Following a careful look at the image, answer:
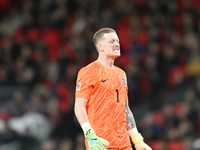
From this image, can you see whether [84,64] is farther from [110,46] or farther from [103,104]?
[103,104]

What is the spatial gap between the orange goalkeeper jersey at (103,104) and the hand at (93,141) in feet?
0.86

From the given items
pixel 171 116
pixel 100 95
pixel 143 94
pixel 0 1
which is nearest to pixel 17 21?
pixel 0 1

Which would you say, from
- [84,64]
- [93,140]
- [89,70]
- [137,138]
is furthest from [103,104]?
[84,64]

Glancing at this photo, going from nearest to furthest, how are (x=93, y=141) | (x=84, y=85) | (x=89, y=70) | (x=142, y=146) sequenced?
1. (x=93, y=141)
2. (x=84, y=85)
3. (x=89, y=70)
4. (x=142, y=146)

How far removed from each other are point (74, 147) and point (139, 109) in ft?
8.36

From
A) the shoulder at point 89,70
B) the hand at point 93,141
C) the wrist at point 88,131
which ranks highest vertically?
the shoulder at point 89,70

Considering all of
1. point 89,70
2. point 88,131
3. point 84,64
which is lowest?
point 88,131

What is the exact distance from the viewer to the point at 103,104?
591 cm

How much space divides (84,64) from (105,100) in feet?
30.3

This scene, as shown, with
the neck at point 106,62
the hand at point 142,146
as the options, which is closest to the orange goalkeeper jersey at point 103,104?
the neck at point 106,62

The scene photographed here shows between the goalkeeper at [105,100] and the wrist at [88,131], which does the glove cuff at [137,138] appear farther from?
the wrist at [88,131]

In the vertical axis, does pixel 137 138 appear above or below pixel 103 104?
below

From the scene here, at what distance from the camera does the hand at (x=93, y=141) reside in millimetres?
5469

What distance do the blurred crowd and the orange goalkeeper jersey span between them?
5129 mm
